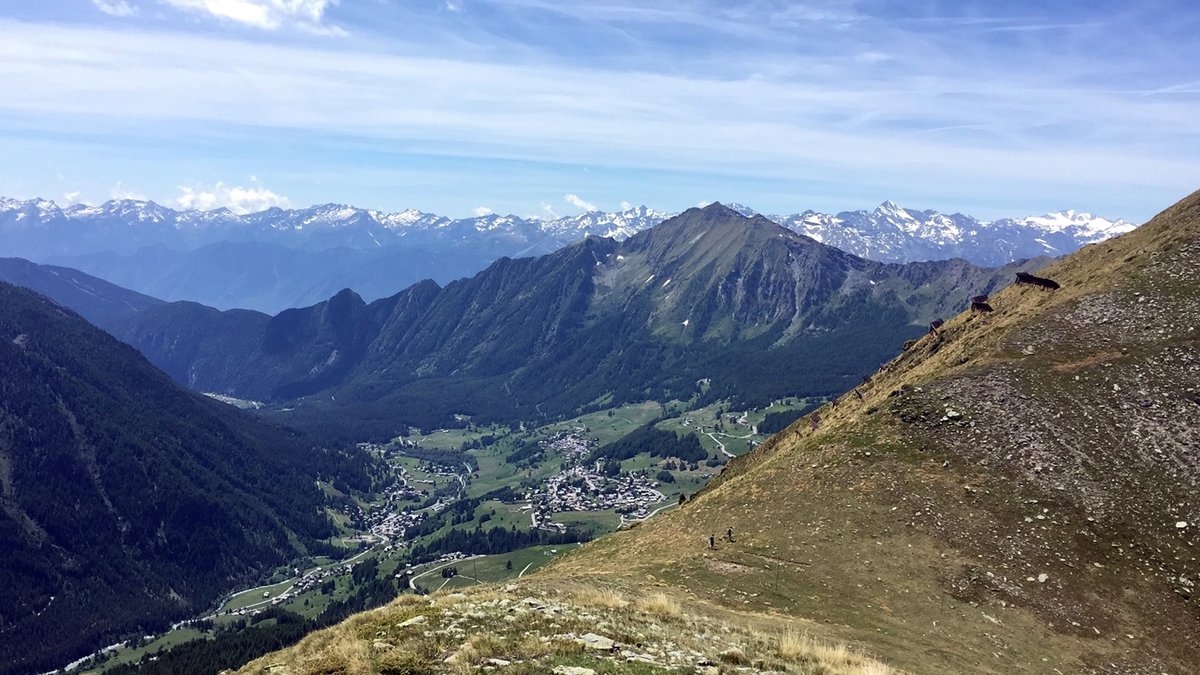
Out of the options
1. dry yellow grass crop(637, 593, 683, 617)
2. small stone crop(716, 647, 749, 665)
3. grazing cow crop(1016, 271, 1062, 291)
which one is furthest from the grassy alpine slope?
grazing cow crop(1016, 271, 1062, 291)

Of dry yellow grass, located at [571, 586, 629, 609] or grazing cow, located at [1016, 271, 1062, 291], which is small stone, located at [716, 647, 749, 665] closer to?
dry yellow grass, located at [571, 586, 629, 609]

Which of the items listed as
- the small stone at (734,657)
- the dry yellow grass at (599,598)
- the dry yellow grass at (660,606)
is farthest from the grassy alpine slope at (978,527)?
the small stone at (734,657)

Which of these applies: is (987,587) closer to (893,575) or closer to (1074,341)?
(893,575)

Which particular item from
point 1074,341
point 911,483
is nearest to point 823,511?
point 911,483

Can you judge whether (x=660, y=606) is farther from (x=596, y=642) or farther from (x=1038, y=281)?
(x=1038, y=281)

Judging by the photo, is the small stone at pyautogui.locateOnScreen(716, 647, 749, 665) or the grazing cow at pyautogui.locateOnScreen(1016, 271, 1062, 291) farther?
the grazing cow at pyautogui.locateOnScreen(1016, 271, 1062, 291)

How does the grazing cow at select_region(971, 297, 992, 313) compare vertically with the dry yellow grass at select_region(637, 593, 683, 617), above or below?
above

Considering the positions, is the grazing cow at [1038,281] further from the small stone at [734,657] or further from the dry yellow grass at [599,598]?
the small stone at [734,657]

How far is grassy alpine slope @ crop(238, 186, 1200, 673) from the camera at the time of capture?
3256 centimetres

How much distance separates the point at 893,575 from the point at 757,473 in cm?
1756

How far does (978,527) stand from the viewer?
143 feet

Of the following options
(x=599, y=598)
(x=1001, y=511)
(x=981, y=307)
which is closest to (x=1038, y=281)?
(x=981, y=307)

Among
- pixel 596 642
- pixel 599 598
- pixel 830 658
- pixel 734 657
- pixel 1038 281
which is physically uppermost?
pixel 1038 281

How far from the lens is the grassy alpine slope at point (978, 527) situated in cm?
3256
